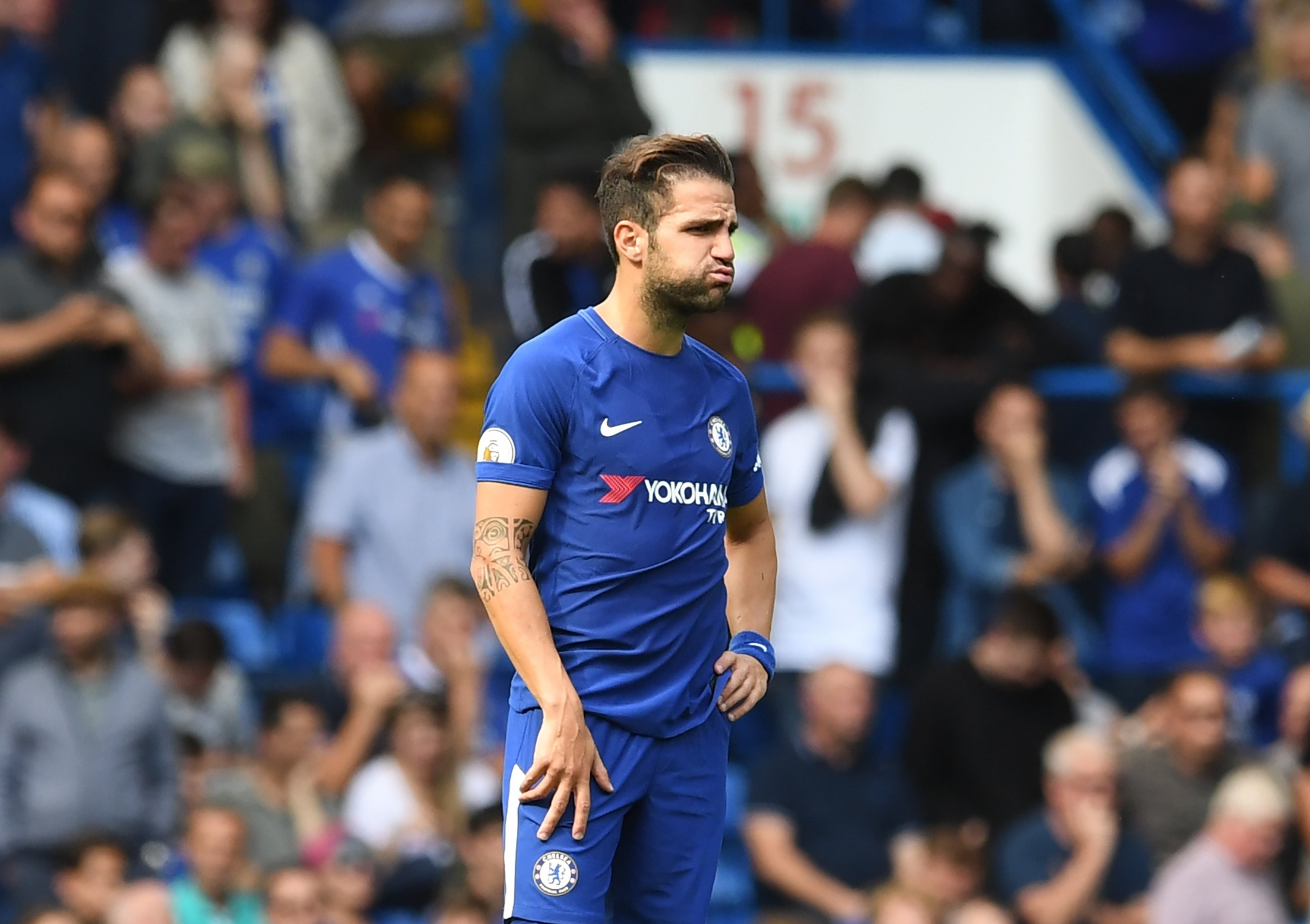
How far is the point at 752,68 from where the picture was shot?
1419 cm

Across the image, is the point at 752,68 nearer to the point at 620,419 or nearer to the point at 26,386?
the point at 26,386

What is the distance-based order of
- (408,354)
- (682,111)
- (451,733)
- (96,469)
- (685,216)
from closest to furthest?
(685,216) → (451,733) → (96,469) → (408,354) → (682,111)

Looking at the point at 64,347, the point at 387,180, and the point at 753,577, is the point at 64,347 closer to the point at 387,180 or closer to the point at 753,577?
the point at 387,180

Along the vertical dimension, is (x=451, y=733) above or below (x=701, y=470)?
below

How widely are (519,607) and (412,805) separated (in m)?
5.15

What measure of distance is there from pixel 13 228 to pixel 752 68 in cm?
458

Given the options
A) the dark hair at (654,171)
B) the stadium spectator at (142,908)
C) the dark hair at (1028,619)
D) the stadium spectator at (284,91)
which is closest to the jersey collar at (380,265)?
the stadium spectator at (284,91)

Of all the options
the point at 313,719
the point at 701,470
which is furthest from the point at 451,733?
the point at 701,470

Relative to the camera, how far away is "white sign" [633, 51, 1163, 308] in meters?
14.2

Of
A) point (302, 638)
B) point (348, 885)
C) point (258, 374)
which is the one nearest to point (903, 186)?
point (258, 374)

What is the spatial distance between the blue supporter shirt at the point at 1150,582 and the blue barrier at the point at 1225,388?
51 centimetres

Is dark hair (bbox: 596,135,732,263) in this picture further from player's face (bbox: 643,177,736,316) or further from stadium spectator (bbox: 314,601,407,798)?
stadium spectator (bbox: 314,601,407,798)

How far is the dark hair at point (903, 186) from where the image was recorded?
1226 centimetres

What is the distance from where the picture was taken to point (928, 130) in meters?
14.5
